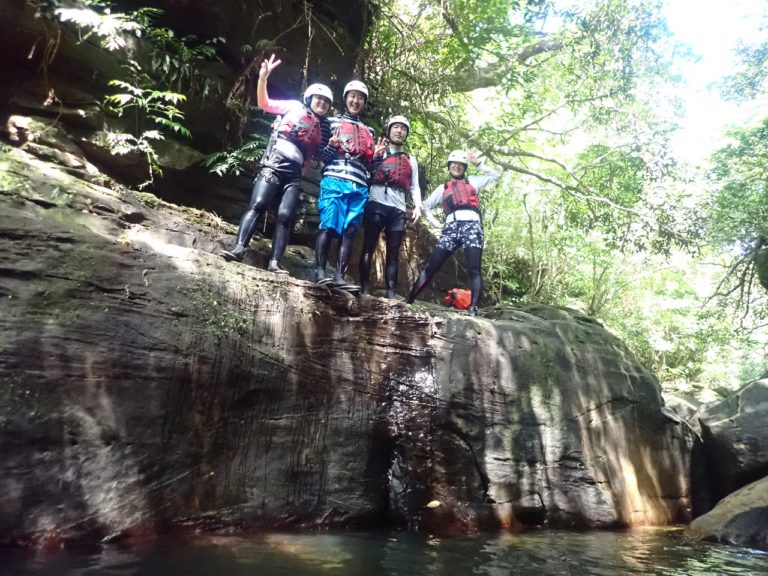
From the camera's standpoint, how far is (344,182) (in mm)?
5465

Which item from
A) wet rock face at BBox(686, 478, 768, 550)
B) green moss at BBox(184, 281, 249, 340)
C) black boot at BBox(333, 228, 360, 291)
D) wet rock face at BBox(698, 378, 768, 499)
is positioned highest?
black boot at BBox(333, 228, 360, 291)

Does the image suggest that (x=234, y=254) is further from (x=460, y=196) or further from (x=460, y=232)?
(x=460, y=196)

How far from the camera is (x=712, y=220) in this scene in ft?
31.7

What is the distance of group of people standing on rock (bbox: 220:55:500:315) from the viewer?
5.18m

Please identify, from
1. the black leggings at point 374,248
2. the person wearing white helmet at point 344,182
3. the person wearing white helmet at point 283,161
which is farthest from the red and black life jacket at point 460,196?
the person wearing white helmet at point 283,161

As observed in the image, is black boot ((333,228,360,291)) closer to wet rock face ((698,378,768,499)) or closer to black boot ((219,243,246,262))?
black boot ((219,243,246,262))

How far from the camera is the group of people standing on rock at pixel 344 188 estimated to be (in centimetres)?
518

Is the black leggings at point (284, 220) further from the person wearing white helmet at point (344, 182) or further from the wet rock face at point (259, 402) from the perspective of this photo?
the wet rock face at point (259, 402)

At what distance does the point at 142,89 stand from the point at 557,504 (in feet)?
23.0

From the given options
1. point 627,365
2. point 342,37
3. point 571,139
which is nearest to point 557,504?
point 627,365

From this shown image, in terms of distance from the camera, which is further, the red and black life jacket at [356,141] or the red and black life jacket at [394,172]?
the red and black life jacket at [394,172]

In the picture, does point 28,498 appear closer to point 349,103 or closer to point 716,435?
point 349,103

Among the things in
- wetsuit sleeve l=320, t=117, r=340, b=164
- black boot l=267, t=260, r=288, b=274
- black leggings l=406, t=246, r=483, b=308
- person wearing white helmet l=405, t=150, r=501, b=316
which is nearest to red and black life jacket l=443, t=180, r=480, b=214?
person wearing white helmet l=405, t=150, r=501, b=316

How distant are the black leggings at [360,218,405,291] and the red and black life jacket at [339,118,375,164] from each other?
2.54 ft
